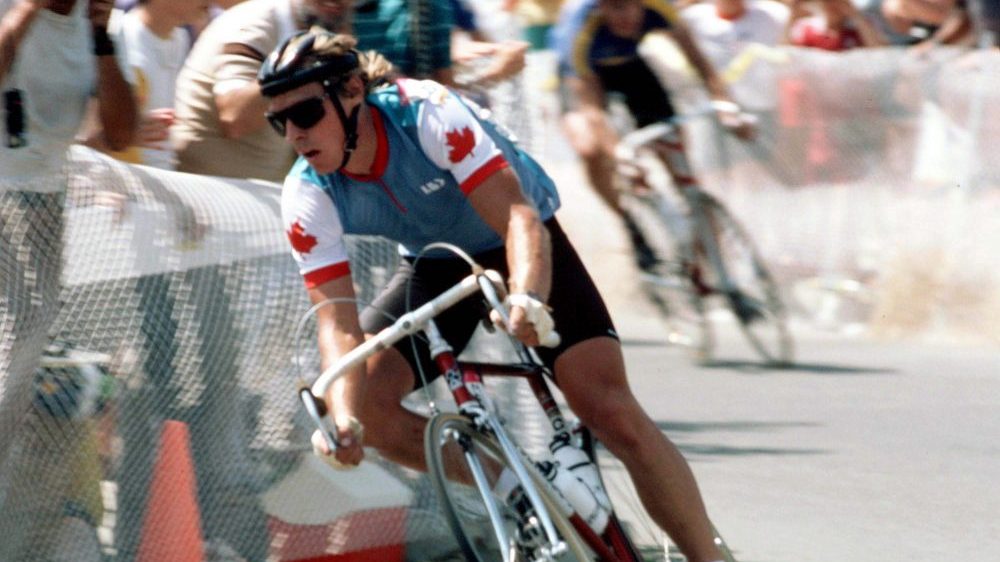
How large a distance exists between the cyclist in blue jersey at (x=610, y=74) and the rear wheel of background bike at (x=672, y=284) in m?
0.16

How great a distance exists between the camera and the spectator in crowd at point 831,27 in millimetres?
11736

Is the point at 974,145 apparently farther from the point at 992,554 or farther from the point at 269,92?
the point at 269,92

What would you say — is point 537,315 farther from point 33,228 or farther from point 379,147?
point 33,228

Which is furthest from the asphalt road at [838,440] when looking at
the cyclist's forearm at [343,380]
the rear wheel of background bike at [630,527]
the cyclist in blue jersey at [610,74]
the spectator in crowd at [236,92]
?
the spectator in crowd at [236,92]

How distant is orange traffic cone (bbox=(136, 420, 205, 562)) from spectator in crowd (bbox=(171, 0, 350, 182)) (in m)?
1.35

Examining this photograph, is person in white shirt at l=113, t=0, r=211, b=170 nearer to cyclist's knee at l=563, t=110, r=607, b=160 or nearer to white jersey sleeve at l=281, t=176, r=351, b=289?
white jersey sleeve at l=281, t=176, r=351, b=289

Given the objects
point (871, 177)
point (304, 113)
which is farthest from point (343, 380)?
point (871, 177)

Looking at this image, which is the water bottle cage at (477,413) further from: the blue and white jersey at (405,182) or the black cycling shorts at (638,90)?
the black cycling shorts at (638,90)

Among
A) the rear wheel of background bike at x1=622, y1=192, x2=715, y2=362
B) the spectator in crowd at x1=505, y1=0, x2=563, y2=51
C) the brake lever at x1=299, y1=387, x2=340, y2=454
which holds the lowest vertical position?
the rear wheel of background bike at x1=622, y1=192, x2=715, y2=362

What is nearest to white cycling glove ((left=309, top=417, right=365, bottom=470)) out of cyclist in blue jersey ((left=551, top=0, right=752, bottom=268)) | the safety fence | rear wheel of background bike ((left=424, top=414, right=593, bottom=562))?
rear wheel of background bike ((left=424, top=414, right=593, bottom=562))

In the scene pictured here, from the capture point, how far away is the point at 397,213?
5.05m

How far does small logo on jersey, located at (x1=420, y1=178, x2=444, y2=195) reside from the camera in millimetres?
4958

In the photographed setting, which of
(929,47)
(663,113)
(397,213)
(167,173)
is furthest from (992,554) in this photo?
(929,47)

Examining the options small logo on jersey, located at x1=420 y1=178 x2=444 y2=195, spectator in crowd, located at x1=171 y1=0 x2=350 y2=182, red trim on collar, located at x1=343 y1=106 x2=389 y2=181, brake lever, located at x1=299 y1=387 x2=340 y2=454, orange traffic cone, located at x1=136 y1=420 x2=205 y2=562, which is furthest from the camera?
spectator in crowd, located at x1=171 y1=0 x2=350 y2=182
